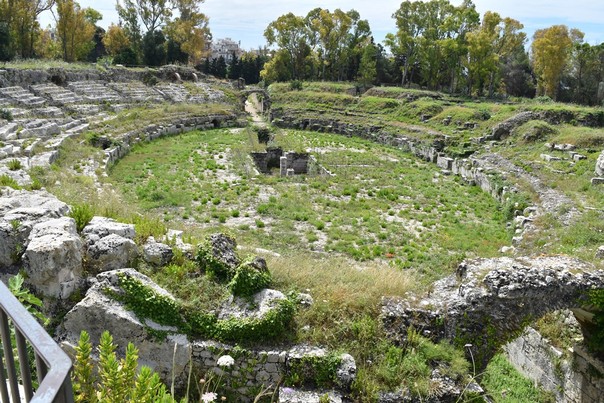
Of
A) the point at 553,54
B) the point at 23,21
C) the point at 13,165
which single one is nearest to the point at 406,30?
the point at 553,54

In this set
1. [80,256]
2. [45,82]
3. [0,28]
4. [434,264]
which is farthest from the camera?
[0,28]

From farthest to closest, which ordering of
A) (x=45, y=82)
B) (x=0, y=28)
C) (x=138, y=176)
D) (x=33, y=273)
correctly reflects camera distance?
(x=0, y=28) < (x=45, y=82) < (x=138, y=176) < (x=33, y=273)

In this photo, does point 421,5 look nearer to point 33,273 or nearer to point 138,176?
point 138,176

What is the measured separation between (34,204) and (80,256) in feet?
8.68

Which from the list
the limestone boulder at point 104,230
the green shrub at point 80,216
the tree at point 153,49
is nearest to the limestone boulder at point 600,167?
the limestone boulder at point 104,230

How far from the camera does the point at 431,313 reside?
23.5 feet

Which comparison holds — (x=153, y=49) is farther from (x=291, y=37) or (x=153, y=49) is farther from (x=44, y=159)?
→ (x=44, y=159)

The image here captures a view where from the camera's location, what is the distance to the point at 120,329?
225 inches

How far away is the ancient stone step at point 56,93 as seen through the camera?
90.3 ft

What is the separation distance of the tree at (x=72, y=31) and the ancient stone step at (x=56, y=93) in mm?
18712

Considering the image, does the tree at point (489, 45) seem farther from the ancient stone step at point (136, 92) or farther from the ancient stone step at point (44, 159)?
the ancient stone step at point (44, 159)

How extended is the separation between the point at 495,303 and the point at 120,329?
5824mm

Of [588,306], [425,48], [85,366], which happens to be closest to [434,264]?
[588,306]

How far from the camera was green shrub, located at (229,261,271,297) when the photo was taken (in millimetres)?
6449
